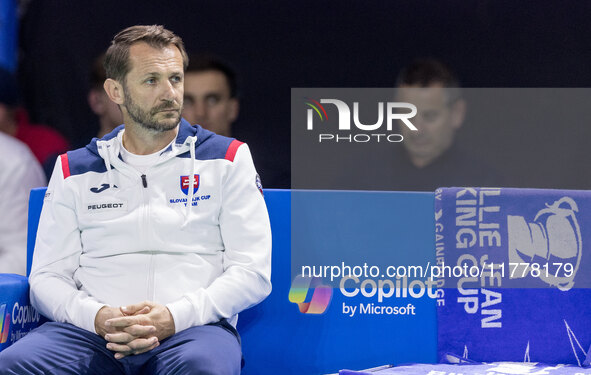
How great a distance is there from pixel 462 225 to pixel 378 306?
392 mm

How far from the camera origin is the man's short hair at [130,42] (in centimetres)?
262

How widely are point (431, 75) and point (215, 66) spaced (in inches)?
37.6

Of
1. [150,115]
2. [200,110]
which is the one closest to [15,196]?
[200,110]

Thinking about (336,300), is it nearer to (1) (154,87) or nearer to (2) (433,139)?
(1) (154,87)

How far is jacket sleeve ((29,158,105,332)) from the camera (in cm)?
245

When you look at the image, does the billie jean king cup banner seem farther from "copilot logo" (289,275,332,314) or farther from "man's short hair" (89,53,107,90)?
"man's short hair" (89,53,107,90)

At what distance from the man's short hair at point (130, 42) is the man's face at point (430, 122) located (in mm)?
1187

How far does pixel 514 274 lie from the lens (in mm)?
2660

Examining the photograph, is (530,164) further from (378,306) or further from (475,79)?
(378,306)

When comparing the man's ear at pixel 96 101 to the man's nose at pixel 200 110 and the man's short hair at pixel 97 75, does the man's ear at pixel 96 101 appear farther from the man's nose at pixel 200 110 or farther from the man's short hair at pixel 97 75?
the man's nose at pixel 200 110

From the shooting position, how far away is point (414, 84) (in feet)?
11.5

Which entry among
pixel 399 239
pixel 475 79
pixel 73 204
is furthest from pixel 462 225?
pixel 73 204

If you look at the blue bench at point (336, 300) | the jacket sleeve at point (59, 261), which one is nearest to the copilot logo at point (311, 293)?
the blue bench at point (336, 300)

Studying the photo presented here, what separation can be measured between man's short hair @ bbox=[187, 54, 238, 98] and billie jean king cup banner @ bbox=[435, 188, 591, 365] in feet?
4.09
